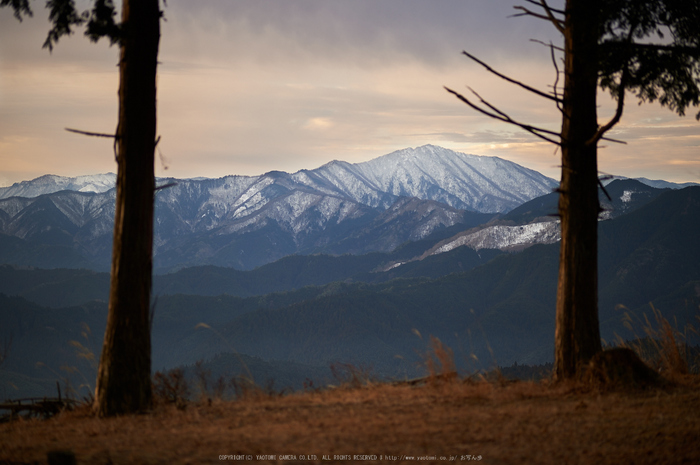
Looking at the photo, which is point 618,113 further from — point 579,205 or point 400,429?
point 400,429

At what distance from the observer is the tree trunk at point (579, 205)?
24.6 feet

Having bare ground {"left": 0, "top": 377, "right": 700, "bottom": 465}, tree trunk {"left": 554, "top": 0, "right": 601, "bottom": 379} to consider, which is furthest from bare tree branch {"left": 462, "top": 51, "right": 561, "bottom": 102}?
bare ground {"left": 0, "top": 377, "right": 700, "bottom": 465}

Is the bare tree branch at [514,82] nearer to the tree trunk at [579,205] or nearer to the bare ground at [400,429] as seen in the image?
the tree trunk at [579,205]

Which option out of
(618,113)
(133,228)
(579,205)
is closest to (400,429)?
(133,228)

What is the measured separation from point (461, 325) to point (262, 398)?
638 feet

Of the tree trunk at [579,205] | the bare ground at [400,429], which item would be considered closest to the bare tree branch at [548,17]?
the tree trunk at [579,205]

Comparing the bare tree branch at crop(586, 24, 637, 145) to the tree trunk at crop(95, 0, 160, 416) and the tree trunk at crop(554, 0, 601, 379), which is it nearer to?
the tree trunk at crop(554, 0, 601, 379)

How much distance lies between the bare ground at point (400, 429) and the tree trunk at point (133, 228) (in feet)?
1.32

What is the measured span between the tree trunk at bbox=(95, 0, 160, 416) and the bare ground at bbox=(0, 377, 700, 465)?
40 cm

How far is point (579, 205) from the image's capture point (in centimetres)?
764

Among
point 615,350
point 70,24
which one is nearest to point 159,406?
point 70,24

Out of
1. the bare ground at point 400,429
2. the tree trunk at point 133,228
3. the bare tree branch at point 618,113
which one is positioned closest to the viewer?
the bare ground at point 400,429

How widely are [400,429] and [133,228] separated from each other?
11.3 feet

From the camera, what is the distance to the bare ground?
4527mm
